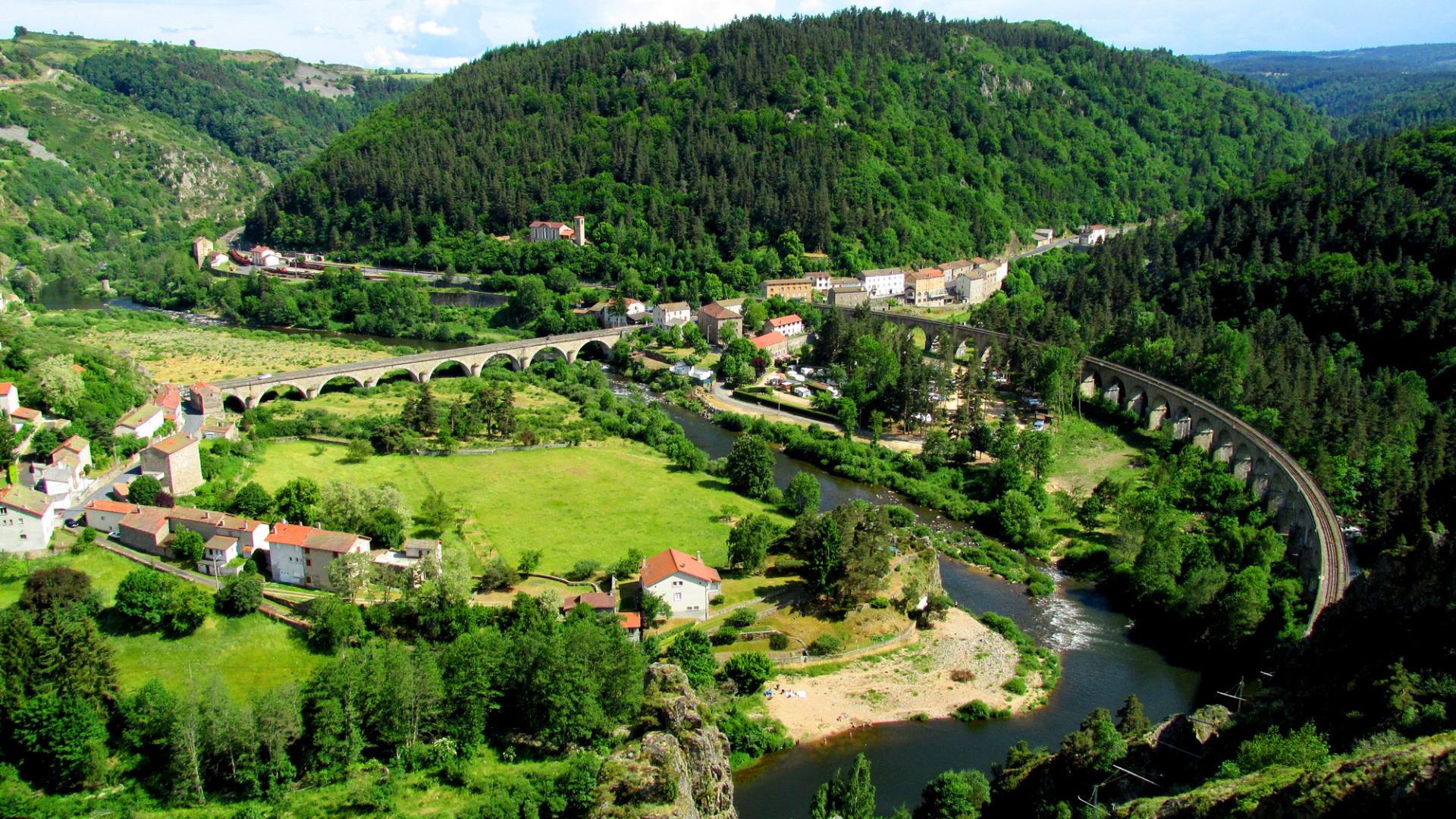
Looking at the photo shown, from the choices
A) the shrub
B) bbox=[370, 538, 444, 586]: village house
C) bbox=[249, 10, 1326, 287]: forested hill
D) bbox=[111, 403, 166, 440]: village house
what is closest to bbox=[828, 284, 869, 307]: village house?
bbox=[249, 10, 1326, 287]: forested hill

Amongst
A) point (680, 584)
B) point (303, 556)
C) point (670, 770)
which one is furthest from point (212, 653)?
point (670, 770)

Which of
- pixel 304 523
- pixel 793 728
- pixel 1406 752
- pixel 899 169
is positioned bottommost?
pixel 793 728

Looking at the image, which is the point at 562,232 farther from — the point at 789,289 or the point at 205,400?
the point at 205,400

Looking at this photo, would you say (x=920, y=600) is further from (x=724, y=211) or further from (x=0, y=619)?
(x=724, y=211)

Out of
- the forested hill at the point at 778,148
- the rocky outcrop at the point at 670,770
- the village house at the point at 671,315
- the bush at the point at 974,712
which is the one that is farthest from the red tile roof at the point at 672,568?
the forested hill at the point at 778,148

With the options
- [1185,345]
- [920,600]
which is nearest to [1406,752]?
[920,600]

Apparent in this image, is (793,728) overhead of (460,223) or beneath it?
beneath

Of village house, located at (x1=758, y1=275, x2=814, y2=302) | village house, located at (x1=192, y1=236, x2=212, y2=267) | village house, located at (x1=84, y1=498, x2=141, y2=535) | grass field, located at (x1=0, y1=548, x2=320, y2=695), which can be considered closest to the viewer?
grass field, located at (x1=0, y1=548, x2=320, y2=695)

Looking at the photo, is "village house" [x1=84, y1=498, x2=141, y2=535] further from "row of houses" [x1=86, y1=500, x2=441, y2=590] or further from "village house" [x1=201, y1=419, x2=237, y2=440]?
"village house" [x1=201, y1=419, x2=237, y2=440]
